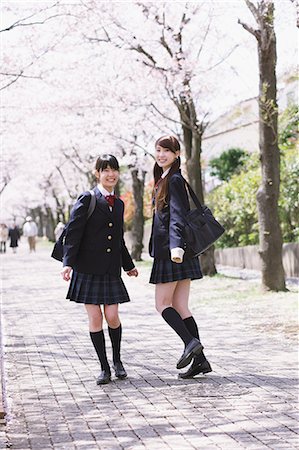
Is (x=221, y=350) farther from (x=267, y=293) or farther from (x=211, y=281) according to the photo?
(x=211, y=281)

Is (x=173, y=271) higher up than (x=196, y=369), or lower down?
higher up

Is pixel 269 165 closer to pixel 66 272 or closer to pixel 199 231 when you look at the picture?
pixel 199 231

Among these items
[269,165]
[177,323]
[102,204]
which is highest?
[269,165]

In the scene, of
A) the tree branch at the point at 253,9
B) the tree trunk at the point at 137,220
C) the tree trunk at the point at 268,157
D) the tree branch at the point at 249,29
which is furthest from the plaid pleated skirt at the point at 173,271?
the tree trunk at the point at 137,220

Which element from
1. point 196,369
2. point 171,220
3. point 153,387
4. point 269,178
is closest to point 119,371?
point 153,387

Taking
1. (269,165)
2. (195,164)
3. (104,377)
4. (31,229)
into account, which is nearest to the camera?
(104,377)

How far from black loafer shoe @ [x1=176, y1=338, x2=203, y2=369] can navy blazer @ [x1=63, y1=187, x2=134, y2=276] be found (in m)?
0.81

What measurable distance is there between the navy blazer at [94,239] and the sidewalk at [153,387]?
93 cm

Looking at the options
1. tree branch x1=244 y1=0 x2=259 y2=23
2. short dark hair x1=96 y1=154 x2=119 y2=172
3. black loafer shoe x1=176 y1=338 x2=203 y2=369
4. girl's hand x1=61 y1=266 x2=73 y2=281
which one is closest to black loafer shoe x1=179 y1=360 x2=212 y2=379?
black loafer shoe x1=176 y1=338 x2=203 y2=369

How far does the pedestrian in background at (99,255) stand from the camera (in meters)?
6.52

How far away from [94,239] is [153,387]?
1221 millimetres

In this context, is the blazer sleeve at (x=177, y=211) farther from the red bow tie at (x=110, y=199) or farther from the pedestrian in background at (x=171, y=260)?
the red bow tie at (x=110, y=199)

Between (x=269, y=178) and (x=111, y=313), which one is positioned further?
(x=269, y=178)

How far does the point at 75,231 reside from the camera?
650 centimetres
